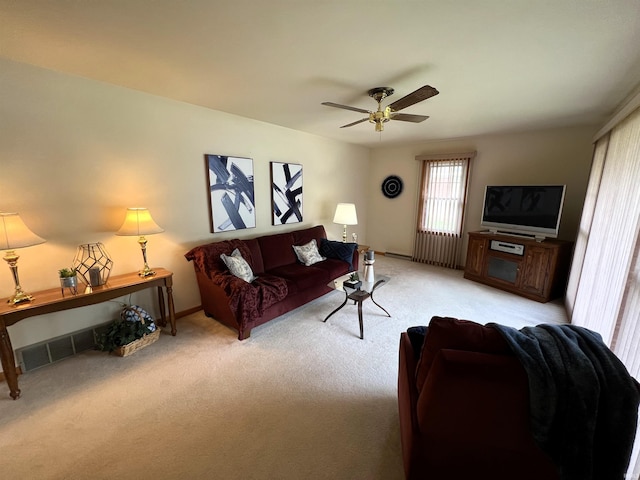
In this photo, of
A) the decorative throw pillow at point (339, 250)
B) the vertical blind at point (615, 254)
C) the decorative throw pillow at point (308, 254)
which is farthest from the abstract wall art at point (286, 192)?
the vertical blind at point (615, 254)

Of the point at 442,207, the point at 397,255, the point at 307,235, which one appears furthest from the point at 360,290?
the point at 397,255

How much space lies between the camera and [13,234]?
1.80 meters

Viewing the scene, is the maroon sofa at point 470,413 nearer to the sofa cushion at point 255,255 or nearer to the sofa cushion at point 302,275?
the sofa cushion at point 302,275

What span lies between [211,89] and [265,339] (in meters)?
2.51

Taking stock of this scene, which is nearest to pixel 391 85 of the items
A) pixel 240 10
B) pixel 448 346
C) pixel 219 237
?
pixel 240 10

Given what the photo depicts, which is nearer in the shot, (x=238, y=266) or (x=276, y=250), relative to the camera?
(x=238, y=266)

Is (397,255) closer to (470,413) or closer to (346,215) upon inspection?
(346,215)

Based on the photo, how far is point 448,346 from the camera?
1120mm

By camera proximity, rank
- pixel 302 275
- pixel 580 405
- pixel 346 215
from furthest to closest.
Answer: pixel 346 215 → pixel 302 275 → pixel 580 405

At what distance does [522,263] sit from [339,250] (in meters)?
2.62

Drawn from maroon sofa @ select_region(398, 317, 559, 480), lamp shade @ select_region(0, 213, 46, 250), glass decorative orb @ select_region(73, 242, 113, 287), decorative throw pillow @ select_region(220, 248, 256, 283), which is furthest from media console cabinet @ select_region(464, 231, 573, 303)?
lamp shade @ select_region(0, 213, 46, 250)

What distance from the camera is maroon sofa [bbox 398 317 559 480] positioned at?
991 mm

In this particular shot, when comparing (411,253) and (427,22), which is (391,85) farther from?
(411,253)

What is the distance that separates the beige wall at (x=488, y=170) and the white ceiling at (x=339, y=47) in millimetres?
1157
